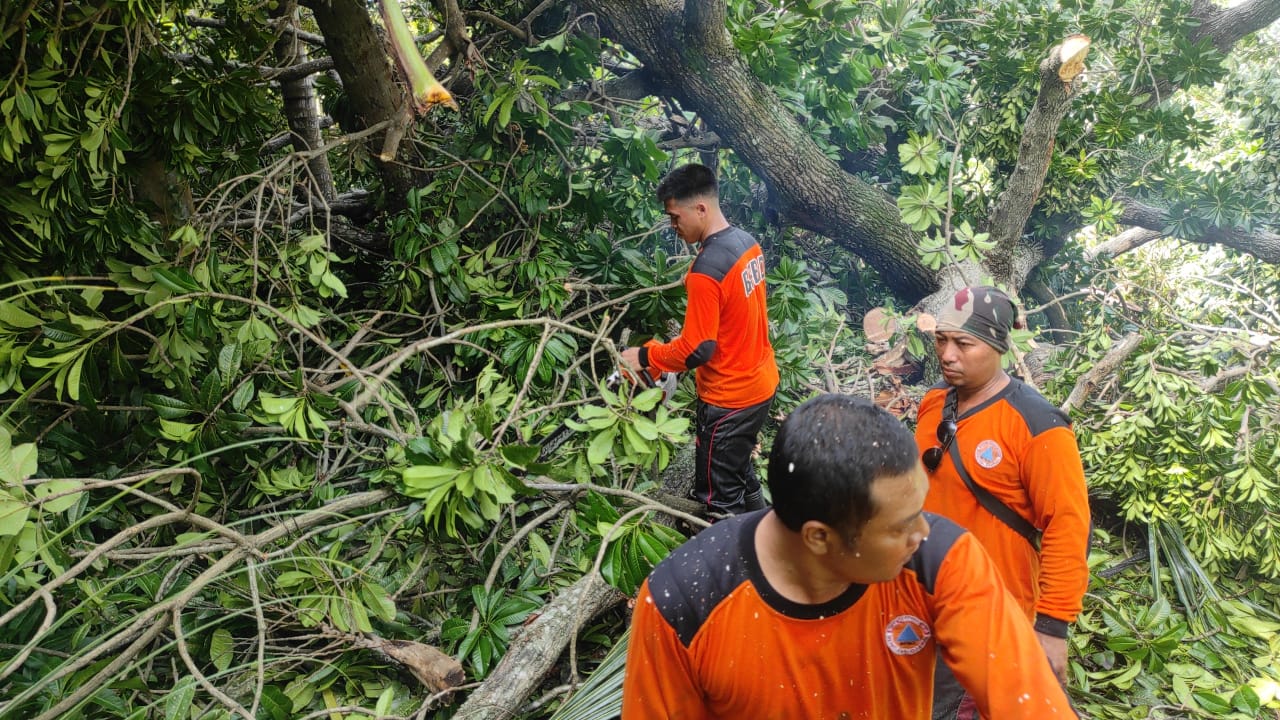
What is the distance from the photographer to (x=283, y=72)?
3723mm

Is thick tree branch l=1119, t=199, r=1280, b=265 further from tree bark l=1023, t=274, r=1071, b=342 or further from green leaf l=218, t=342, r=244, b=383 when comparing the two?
green leaf l=218, t=342, r=244, b=383

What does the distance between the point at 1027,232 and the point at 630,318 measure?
4.10m

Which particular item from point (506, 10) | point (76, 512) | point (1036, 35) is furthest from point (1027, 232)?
point (76, 512)

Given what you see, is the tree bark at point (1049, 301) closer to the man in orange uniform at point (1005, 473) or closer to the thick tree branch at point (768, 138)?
the thick tree branch at point (768, 138)

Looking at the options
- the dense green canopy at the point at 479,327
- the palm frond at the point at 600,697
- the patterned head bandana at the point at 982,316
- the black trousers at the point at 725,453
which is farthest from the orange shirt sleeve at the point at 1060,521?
the black trousers at the point at 725,453

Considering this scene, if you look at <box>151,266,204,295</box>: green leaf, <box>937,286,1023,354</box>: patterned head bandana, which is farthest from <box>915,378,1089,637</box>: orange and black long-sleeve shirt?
<box>151,266,204,295</box>: green leaf

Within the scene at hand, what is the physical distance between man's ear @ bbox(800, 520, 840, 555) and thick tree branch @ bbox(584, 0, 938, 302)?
4008mm

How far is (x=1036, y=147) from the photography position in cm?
494

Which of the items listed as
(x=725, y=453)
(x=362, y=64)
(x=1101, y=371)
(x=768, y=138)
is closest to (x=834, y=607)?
(x=725, y=453)

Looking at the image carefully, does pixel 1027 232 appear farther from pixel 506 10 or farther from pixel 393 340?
pixel 393 340

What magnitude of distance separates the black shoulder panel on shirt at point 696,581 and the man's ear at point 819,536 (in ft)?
0.47

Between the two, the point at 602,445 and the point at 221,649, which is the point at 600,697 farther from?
the point at 221,649

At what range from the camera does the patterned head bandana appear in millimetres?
2074

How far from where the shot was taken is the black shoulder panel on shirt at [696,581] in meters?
1.23
